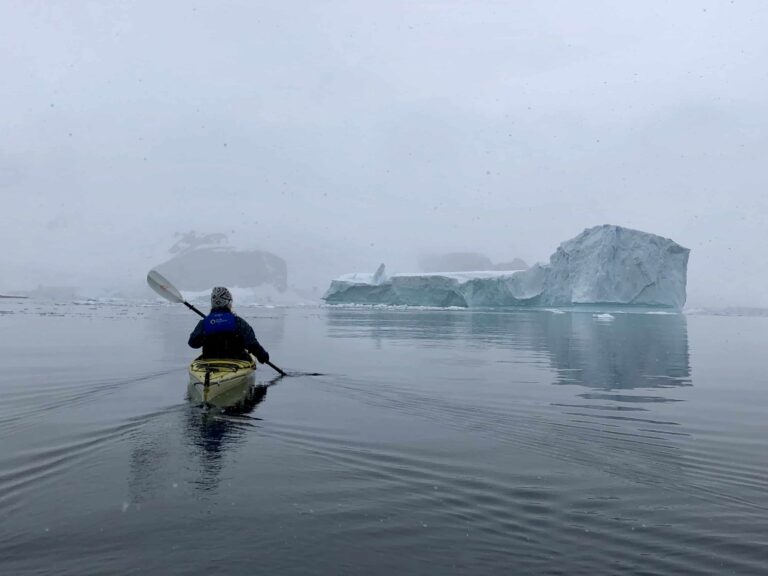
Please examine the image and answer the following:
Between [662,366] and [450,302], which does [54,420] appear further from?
[450,302]

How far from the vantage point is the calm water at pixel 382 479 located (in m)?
3.30

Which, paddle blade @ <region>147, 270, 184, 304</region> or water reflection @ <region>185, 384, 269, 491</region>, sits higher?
paddle blade @ <region>147, 270, 184, 304</region>

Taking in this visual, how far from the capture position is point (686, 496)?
4547 millimetres

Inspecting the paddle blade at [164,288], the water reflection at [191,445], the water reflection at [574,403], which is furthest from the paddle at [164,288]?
the water reflection at [574,403]

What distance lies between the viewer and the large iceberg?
54031mm

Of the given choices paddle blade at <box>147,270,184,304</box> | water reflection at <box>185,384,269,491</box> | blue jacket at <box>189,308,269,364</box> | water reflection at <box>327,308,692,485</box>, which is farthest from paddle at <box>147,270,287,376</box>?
water reflection at <box>327,308,692,485</box>

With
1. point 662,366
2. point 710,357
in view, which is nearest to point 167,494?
point 662,366

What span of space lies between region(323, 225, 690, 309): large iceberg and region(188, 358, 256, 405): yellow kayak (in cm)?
5058

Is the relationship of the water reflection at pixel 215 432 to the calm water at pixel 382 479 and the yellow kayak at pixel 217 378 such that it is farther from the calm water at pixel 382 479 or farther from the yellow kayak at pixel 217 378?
the yellow kayak at pixel 217 378

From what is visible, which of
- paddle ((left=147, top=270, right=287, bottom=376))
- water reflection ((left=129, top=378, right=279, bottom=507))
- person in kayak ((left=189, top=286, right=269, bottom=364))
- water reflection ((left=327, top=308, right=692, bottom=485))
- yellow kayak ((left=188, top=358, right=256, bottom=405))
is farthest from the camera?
paddle ((left=147, top=270, right=287, bottom=376))

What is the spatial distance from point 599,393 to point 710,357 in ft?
34.0

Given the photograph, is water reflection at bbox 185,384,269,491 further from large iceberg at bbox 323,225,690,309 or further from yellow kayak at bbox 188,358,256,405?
large iceberg at bbox 323,225,690,309

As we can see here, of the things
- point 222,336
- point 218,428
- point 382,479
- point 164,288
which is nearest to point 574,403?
point 382,479

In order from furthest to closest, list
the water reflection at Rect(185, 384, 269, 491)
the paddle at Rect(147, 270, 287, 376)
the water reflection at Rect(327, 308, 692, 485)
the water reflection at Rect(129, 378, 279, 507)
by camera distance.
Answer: the paddle at Rect(147, 270, 287, 376) < the water reflection at Rect(327, 308, 692, 485) < the water reflection at Rect(185, 384, 269, 491) < the water reflection at Rect(129, 378, 279, 507)
